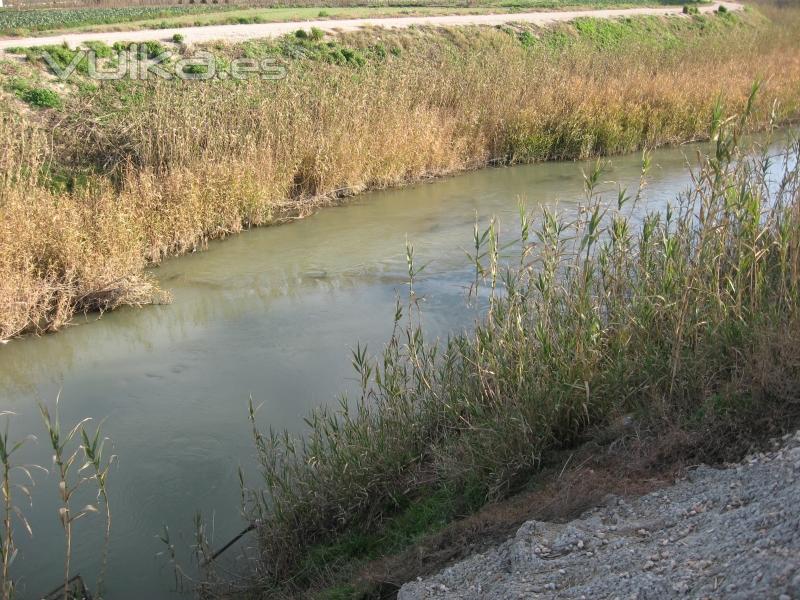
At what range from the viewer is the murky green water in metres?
5.38

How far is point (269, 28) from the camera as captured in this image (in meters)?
20.0

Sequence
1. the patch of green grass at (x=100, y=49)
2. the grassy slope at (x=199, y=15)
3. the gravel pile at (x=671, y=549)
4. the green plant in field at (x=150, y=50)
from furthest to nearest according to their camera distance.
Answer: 1. the grassy slope at (x=199, y=15)
2. the green plant in field at (x=150, y=50)
3. the patch of green grass at (x=100, y=49)
4. the gravel pile at (x=671, y=549)

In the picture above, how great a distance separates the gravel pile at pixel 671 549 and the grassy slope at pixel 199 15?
1843cm

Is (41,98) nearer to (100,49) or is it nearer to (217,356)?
(100,49)

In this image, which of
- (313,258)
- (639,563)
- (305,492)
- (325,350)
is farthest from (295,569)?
(313,258)

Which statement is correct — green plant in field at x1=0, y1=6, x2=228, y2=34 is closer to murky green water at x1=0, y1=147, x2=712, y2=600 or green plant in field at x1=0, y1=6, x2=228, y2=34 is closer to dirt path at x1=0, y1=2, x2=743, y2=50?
dirt path at x1=0, y1=2, x2=743, y2=50

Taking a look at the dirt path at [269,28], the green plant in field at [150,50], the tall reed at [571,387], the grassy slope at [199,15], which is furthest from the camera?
the grassy slope at [199,15]

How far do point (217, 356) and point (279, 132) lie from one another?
6.00 metres

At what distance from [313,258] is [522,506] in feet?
24.1

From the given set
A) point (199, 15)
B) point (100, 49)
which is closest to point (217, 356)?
point (100, 49)

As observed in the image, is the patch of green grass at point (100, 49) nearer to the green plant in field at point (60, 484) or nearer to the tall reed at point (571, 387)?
the green plant in field at point (60, 484)

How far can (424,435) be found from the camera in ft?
16.5

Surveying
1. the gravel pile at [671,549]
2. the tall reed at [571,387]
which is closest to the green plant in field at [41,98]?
the tall reed at [571,387]

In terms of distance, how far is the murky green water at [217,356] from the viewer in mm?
5375
